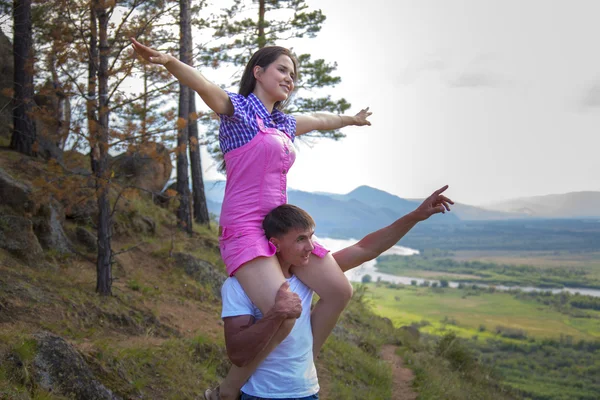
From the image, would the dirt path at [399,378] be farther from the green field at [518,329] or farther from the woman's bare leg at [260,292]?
the woman's bare leg at [260,292]

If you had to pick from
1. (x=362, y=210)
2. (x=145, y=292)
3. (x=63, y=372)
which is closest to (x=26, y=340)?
(x=63, y=372)

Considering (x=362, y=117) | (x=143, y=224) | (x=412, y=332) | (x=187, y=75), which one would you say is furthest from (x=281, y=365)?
(x=412, y=332)

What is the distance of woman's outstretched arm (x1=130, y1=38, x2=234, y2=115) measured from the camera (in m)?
2.55

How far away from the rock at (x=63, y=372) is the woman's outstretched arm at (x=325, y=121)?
2.15 meters

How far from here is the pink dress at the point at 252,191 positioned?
2.68 m

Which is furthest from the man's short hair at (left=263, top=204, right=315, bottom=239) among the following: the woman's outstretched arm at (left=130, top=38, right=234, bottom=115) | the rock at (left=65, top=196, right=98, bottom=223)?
the rock at (left=65, top=196, right=98, bottom=223)

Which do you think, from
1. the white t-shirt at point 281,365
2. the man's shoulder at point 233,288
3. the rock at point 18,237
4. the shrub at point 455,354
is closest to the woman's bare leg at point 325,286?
the white t-shirt at point 281,365

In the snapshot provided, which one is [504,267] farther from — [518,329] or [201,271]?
[201,271]

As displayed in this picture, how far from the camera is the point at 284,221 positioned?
2.66 m

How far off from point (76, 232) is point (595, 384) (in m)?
25.8

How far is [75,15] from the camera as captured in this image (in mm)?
6742

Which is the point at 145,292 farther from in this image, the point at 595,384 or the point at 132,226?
the point at 595,384

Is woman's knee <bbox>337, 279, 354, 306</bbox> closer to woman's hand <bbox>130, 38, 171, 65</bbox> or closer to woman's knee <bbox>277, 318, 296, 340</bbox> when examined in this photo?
woman's knee <bbox>277, 318, 296, 340</bbox>

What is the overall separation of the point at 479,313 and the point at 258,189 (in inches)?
1866
